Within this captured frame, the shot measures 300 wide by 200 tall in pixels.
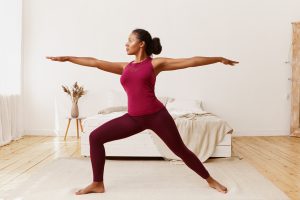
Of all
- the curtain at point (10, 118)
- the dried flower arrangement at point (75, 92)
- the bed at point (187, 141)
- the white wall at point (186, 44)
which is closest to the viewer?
the bed at point (187, 141)

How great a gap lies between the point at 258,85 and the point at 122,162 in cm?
317

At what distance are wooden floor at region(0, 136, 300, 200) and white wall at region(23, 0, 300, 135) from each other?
0.73 m

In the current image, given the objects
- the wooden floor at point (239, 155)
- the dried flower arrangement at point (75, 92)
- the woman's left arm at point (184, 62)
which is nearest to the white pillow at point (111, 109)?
the wooden floor at point (239, 155)

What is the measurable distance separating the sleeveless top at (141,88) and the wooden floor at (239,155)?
1228 millimetres

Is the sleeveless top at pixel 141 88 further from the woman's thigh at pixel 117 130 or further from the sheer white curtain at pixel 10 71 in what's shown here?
the sheer white curtain at pixel 10 71

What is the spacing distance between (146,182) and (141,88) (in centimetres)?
99

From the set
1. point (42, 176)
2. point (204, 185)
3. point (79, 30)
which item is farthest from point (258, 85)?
point (42, 176)

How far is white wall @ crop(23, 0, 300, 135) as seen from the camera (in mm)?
6363

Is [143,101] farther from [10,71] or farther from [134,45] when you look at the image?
[10,71]

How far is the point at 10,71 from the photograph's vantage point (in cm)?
588

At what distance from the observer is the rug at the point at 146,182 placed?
282 centimetres

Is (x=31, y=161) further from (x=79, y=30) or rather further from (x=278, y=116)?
(x=278, y=116)

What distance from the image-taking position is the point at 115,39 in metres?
6.39

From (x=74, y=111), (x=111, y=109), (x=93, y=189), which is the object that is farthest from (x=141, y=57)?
(x=74, y=111)
